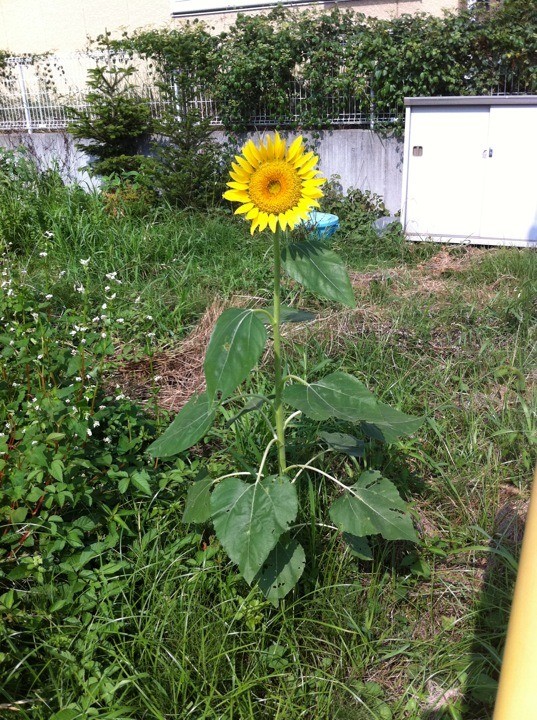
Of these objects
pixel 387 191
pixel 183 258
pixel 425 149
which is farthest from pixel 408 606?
pixel 387 191

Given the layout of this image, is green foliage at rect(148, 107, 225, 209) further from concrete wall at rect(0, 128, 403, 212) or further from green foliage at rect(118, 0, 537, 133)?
concrete wall at rect(0, 128, 403, 212)

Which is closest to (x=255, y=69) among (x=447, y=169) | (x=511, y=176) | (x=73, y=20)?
(x=447, y=169)

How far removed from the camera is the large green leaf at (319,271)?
2.00 meters

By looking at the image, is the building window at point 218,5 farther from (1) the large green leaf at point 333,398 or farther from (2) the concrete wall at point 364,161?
(1) the large green leaf at point 333,398

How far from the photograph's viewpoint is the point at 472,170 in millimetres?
6996

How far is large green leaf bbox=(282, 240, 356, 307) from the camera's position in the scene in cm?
200

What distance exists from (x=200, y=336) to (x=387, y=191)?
202 inches

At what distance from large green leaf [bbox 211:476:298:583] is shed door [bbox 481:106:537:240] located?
562 centimetres

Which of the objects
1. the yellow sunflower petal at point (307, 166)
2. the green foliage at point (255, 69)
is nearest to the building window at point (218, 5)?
the green foliage at point (255, 69)

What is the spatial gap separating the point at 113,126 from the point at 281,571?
772 centimetres

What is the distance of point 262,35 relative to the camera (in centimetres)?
860

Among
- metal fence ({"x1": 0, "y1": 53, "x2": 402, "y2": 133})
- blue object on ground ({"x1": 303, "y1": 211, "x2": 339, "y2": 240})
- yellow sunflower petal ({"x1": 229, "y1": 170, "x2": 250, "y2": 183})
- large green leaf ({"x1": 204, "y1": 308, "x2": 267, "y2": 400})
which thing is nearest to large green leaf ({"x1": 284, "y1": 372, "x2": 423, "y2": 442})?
large green leaf ({"x1": 204, "y1": 308, "x2": 267, "y2": 400})

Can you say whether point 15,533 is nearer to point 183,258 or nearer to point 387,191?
point 183,258

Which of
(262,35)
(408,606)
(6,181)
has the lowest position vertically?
(408,606)
